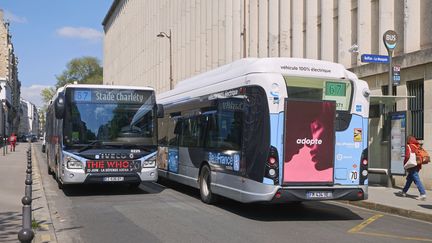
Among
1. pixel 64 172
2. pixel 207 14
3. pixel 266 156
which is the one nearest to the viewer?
pixel 266 156

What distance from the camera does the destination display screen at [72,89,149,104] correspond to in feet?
47.0

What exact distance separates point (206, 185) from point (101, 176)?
2872 millimetres

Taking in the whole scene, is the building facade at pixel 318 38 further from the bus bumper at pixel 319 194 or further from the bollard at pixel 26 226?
the bollard at pixel 26 226

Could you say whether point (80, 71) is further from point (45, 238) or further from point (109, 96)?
point (45, 238)

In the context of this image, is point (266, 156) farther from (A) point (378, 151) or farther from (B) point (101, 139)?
(A) point (378, 151)

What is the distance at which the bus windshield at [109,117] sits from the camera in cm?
1409

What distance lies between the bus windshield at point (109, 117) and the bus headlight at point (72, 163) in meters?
0.36

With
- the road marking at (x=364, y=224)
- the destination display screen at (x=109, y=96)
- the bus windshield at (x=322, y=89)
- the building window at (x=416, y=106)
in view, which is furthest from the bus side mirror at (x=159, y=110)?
the building window at (x=416, y=106)

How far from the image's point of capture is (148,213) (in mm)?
11430

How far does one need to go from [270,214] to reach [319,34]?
46.8 feet

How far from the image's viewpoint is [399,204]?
509 inches

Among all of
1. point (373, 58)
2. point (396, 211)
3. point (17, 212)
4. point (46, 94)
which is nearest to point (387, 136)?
point (373, 58)

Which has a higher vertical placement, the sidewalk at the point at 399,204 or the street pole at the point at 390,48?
the street pole at the point at 390,48

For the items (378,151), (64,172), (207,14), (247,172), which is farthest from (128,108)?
(207,14)
